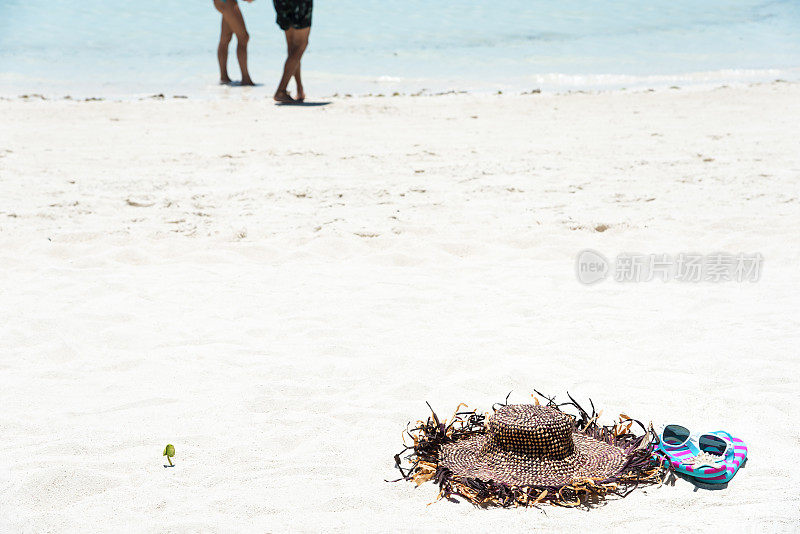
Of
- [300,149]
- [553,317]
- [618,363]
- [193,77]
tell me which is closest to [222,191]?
[300,149]

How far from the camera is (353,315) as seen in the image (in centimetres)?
344

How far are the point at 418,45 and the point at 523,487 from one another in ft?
48.1

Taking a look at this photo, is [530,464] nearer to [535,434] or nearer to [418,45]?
[535,434]

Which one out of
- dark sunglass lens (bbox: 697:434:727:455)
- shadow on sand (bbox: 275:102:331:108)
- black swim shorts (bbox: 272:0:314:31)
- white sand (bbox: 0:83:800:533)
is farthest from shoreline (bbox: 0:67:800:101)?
dark sunglass lens (bbox: 697:434:727:455)

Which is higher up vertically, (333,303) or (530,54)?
(530,54)

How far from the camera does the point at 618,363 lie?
2.91 metres

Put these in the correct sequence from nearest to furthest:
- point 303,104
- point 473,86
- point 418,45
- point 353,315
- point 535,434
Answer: point 535,434 → point 353,315 → point 303,104 → point 473,86 → point 418,45

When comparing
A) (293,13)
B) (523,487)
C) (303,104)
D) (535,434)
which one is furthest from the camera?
(303,104)

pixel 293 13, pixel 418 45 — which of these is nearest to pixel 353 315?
pixel 293 13

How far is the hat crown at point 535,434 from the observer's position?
2.18 m

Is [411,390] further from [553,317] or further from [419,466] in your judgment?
[553,317]

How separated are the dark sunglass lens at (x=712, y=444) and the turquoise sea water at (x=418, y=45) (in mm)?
8992

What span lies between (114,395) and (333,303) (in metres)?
1.18

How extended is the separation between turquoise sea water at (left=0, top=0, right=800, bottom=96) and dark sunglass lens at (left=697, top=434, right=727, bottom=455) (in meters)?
8.99
